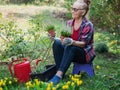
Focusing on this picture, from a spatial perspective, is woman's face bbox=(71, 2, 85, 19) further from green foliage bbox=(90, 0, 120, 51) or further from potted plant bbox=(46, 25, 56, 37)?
green foliage bbox=(90, 0, 120, 51)

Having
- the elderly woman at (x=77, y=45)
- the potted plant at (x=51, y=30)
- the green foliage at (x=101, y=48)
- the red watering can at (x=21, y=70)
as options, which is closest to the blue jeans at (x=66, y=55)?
the elderly woman at (x=77, y=45)

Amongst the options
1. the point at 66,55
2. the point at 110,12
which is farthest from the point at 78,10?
the point at 110,12

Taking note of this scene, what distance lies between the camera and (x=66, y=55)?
444cm

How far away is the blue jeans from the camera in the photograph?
4.43 metres

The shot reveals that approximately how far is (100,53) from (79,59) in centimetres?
238

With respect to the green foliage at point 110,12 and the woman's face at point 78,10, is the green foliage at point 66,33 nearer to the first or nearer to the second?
the woman's face at point 78,10

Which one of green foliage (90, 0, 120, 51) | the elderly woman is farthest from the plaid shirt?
green foliage (90, 0, 120, 51)

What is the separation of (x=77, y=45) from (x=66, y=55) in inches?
7.3

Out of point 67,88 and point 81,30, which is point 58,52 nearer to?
point 81,30

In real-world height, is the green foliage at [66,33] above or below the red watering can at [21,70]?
above

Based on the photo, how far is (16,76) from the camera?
4.52 metres

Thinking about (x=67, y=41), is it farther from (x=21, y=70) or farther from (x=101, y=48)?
(x=101, y=48)

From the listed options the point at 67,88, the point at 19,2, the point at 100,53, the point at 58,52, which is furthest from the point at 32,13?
the point at 67,88

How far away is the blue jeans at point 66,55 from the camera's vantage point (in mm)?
4434
